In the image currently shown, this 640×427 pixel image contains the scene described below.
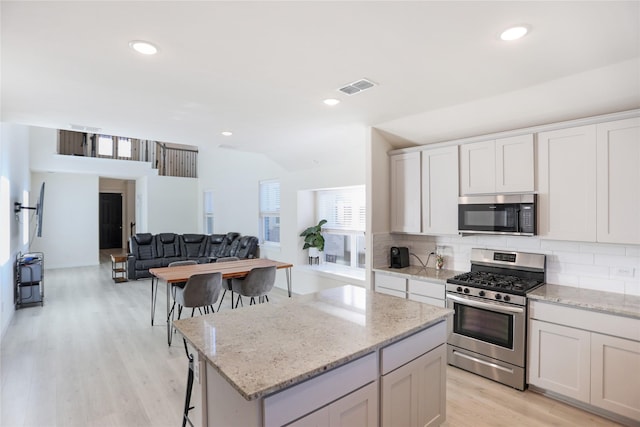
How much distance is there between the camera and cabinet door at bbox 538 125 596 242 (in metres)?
2.70

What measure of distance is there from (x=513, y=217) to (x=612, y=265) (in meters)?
0.84

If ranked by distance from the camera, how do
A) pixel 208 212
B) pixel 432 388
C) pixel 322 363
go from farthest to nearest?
pixel 208 212 < pixel 432 388 < pixel 322 363

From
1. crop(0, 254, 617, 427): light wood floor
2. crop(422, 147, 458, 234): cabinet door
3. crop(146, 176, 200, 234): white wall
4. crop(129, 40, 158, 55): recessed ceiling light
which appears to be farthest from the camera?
crop(146, 176, 200, 234): white wall

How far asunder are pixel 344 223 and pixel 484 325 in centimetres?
278

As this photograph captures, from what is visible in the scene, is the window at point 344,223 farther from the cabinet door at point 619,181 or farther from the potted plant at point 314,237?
the cabinet door at point 619,181

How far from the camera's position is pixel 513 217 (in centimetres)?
305

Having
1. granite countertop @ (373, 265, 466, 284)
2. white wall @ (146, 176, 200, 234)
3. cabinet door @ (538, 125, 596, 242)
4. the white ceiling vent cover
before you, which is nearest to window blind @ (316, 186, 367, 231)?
granite countertop @ (373, 265, 466, 284)

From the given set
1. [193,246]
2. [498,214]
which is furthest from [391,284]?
[193,246]

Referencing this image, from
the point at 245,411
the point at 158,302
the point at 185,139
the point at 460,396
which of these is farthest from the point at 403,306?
the point at 158,302

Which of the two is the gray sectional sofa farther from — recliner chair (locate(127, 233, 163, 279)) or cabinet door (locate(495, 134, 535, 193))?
cabinet door (locate(495, 134, 535, 193))

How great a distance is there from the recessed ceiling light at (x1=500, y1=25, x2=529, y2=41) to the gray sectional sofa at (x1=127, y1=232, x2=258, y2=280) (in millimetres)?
5956

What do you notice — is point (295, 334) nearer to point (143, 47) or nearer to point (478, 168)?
point (143, 47)

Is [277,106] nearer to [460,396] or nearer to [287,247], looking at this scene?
[460,396]

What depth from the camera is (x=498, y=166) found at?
3193 millimetres
